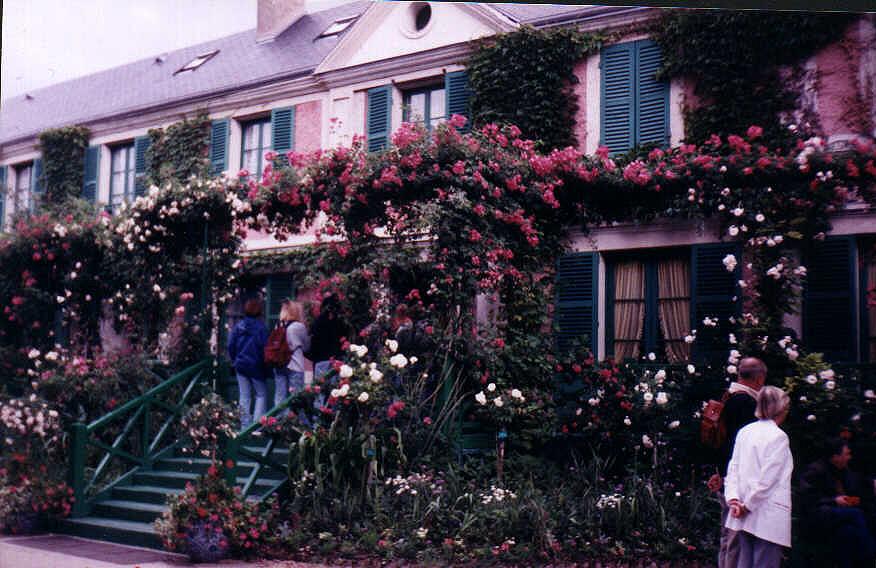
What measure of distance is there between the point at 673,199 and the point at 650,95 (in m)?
2.11

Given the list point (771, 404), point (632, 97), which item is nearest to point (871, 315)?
point (632, 97)

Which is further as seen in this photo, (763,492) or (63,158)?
(63,158)

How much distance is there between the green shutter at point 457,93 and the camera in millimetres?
12109

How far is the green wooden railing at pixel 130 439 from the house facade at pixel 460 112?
10.8 feet

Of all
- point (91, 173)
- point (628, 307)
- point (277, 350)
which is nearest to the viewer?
point (277, 350)

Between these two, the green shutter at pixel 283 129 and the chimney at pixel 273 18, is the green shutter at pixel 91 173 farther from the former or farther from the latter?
the green shutter at pixel 283 129

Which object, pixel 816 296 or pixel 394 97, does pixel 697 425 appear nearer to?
pixel 816 296

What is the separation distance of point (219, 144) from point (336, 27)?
295 centimetres

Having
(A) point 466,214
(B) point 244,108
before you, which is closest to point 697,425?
(A) point 466,214

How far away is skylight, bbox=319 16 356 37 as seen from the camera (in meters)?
15.2

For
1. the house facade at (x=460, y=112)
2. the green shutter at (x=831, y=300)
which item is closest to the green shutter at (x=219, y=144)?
the house facade at (x=460, y=112)

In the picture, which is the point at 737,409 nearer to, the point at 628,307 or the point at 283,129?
the point at 628,307

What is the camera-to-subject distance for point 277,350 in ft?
31.0

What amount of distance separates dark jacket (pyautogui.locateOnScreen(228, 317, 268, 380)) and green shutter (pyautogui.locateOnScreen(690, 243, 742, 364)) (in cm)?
471
